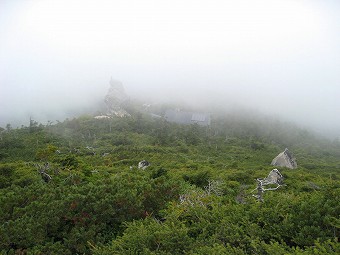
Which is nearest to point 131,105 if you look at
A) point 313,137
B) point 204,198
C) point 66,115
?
point 66,115

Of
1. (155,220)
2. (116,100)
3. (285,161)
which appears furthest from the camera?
(116,100)

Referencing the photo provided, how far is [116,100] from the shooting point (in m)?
97.9

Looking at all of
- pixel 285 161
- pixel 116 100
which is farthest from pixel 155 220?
pixel 116 100

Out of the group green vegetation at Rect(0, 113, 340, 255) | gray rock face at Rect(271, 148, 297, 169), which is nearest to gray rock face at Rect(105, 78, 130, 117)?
gray rock face at Rect(271, 148, 297, 169)

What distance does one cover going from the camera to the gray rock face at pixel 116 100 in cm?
9511

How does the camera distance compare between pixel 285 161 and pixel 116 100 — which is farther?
pixel 116 100

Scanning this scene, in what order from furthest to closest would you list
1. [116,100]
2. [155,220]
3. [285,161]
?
[116,100]
[285,161]
[155,220]

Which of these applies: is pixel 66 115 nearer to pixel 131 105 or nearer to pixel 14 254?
pixel 131 105

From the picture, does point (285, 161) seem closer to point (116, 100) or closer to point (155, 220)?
point (155, 220)

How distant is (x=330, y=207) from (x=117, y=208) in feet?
24.0

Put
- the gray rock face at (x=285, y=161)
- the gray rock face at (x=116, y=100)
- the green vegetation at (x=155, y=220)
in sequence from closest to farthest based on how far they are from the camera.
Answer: the green vegetation at (x=155, y=220) < the gray rock face at (x=285, y=161) < the gray rock face at (x=116, y=100)

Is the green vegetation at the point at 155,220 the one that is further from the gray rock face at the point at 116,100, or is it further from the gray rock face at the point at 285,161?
the gray rock face at the point at 116,100

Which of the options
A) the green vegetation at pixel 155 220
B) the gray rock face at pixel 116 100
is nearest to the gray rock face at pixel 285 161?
the green vegetation at pixel 155 220

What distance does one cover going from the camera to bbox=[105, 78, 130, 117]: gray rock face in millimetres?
95113
